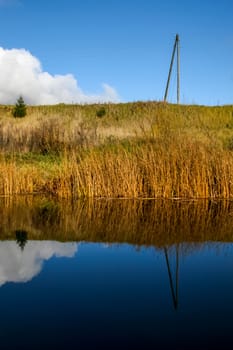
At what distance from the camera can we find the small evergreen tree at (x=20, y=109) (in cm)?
2188

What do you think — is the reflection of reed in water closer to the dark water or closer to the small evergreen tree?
the dark water

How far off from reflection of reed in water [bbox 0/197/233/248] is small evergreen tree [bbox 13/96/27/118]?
13.5 metres

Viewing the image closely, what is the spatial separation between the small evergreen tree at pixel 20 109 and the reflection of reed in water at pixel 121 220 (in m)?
13.5

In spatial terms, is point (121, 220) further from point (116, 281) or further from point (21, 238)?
point (116, 281)

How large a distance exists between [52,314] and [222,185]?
6508 millimetres

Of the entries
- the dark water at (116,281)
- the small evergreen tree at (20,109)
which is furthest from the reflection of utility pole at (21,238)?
the small evergreen tree at (20,109)

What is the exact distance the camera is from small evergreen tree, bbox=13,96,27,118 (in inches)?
861

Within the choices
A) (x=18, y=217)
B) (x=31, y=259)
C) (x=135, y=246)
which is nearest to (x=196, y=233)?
(x=135, y=246)

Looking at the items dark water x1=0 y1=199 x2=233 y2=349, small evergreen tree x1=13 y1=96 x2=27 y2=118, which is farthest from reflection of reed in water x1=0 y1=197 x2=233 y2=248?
small evergreen tree x1=13 y1=96 x2=27 y2=118

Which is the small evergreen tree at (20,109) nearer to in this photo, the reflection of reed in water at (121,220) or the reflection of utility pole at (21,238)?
the reflection of reed in water at (121,220)

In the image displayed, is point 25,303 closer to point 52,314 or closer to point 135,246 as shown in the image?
point 52,314

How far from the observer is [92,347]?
2703 millimetres

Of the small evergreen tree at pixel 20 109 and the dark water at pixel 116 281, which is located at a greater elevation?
the small evergreen tree at pixel 20 109

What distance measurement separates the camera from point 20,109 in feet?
72.2
